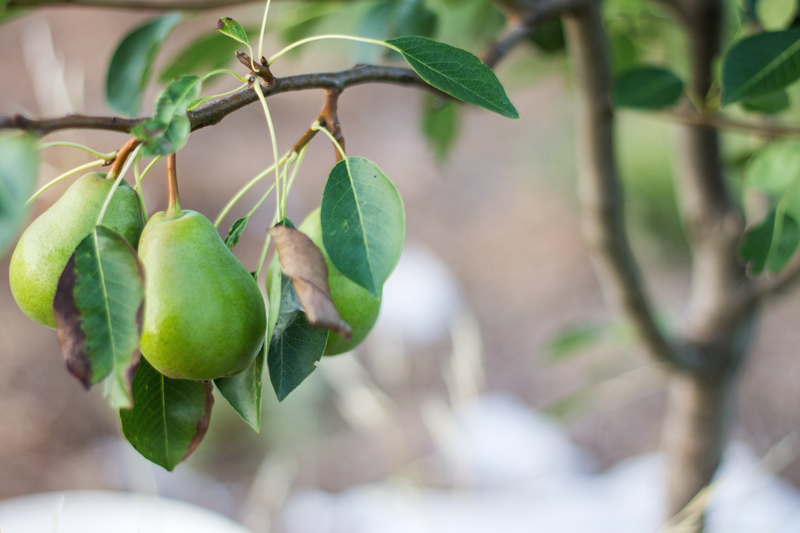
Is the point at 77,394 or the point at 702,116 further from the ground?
the point at 702,116

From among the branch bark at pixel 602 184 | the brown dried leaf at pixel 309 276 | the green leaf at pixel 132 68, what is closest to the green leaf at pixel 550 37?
the branch bark at pixel 602 184

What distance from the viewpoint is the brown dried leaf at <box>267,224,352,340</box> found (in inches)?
8.9

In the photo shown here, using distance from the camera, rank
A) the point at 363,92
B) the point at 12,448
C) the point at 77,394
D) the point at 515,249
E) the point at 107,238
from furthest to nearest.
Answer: the point at 363,92
the point at 515,249
the point at 77,394
the point at 12,448
the point at 107,238

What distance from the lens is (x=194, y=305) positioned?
262mm

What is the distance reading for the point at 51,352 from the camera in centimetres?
213

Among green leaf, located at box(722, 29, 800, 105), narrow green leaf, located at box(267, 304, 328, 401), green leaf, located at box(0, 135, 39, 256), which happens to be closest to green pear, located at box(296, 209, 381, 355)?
narrow green leaf, located at box(267, 304, 328, 401)

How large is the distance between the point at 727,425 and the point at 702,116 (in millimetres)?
450

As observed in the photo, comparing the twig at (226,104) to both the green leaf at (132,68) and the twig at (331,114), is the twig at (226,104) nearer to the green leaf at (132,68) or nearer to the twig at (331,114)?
the twig at (331,114)

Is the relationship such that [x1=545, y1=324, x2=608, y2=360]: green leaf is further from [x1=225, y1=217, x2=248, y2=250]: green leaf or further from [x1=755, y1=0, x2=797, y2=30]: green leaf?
[x1=225, y1=217, x2=248, y2=250]: green leaf

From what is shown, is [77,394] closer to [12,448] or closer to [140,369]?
[12,448]

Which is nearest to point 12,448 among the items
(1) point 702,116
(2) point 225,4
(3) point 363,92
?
(2) point 225,4

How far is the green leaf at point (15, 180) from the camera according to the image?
19 cm

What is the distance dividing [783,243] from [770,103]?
113 millimetres

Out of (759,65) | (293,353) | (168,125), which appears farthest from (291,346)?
(759,65)
